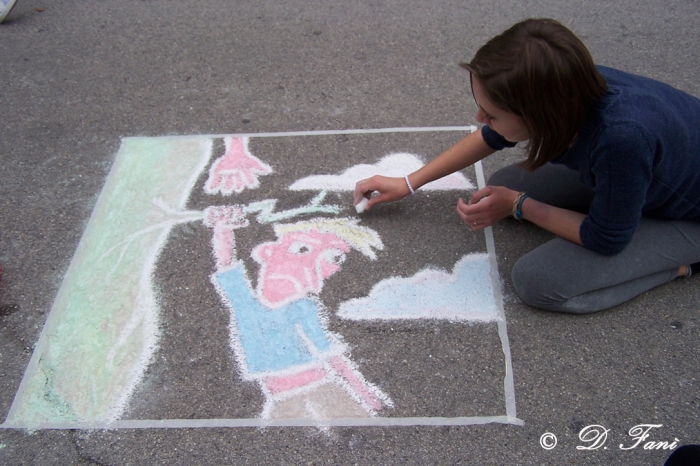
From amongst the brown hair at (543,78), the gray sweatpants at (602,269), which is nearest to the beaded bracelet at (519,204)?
the gray sweatpants at (602,269)

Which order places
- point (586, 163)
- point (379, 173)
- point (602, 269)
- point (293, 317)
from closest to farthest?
1. point (586, 163)
2. point (602, 269)
3. point (293, 317)
4. point (379, 173)

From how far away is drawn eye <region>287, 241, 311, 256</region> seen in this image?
2.23 m

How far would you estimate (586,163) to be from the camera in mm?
1745

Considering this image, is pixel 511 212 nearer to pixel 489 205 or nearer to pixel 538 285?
pixel 489 205

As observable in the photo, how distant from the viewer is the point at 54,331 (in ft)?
6.58

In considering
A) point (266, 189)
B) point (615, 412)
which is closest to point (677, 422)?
point (615, 412)

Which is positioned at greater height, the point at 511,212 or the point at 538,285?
the point at 511,212

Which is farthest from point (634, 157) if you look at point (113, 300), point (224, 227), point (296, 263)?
point (113, 300)

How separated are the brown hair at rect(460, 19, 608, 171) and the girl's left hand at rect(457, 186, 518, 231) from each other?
376 mm

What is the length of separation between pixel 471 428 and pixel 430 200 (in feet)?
3.32

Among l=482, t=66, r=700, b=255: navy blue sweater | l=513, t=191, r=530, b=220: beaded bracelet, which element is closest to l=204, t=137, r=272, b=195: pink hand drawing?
l=513, t=191, r=530, b=220: beaded bracelet

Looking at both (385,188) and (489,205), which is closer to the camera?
(489,205)

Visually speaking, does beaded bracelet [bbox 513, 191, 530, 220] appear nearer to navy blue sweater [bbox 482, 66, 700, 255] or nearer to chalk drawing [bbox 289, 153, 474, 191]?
navy blue sweater [bbox 482, 66, 700, 255]

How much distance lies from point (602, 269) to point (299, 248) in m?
1.06
